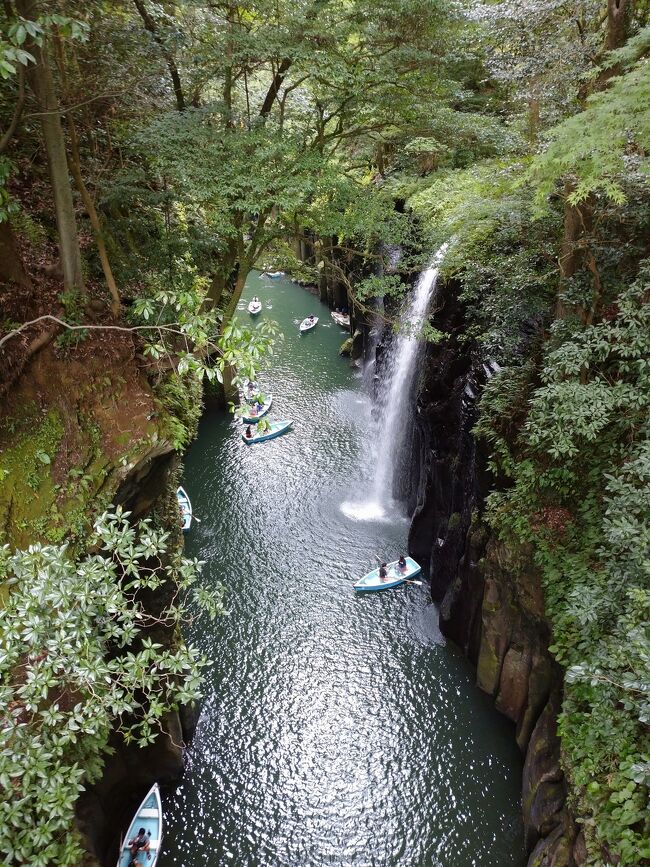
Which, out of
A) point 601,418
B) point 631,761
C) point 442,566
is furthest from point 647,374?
point 442,566

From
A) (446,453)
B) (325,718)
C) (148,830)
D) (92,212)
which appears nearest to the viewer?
(148,830)

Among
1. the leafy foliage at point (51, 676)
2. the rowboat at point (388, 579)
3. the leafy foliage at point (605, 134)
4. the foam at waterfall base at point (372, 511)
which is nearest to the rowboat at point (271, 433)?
the foam at waterfall base at point (372, 511)

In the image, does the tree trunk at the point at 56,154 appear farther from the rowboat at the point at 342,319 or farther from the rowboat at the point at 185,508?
the rowboat at the point at 342,319

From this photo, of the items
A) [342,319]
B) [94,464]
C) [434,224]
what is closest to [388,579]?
[94,464]

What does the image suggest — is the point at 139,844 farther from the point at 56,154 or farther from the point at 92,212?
the point at 56,154

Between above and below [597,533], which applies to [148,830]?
below

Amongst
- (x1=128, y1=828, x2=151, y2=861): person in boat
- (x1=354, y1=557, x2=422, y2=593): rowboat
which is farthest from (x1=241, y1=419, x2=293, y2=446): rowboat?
(x1=128, y1=828, x2=151, y2=861): person in boat

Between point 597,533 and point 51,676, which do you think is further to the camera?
point 597,533

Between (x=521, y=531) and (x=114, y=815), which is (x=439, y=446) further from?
(x=114, y=815)
